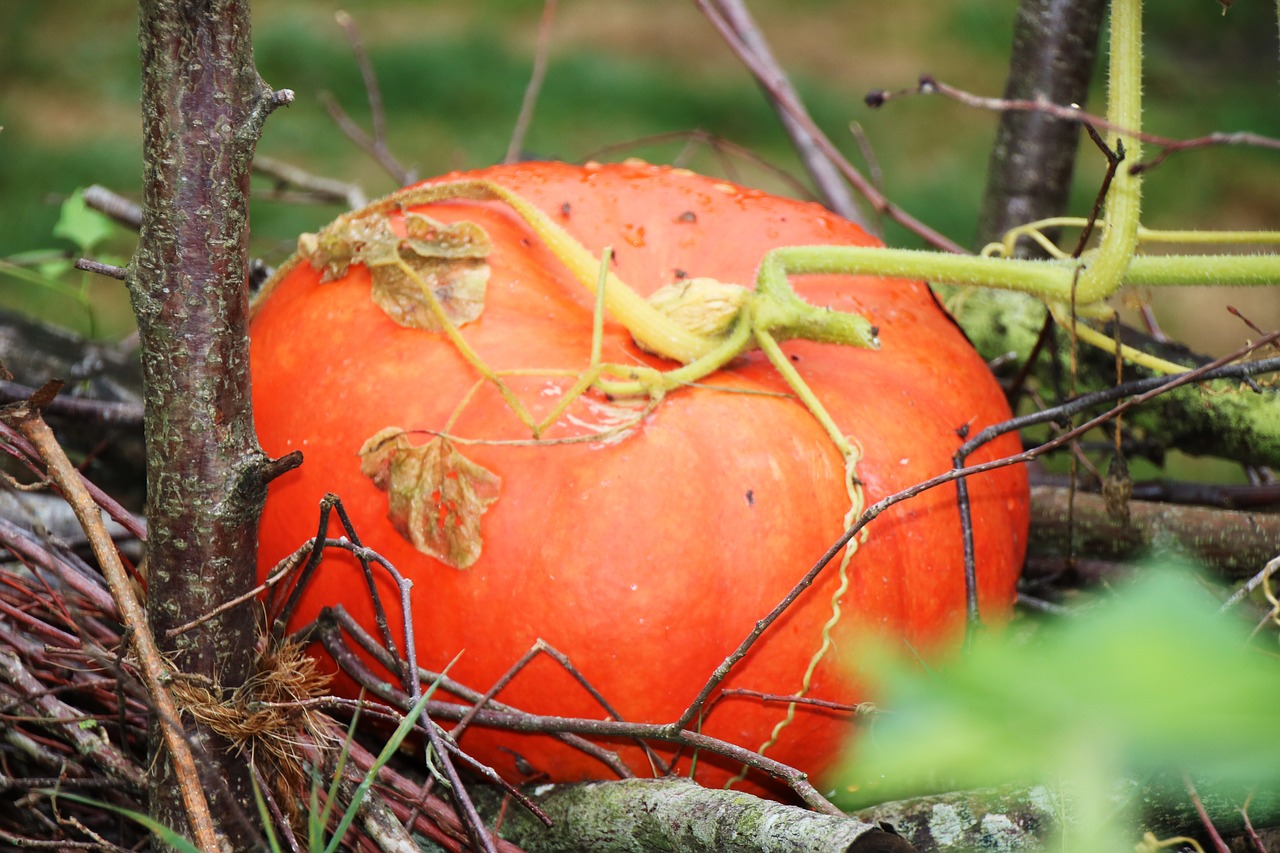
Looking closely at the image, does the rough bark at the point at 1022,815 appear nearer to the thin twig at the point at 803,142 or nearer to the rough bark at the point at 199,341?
the rough bark at the point at 199,341

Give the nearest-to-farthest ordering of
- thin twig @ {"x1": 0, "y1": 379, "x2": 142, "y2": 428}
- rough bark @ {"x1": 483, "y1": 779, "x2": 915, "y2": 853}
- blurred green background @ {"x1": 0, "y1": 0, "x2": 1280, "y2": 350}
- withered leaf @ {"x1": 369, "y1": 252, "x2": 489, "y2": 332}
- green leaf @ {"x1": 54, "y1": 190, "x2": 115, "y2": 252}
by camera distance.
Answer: rough bark @ {"x1": 483, "y1": 779, "x2": 915, "y2": 853} < withered leaf @ {"x1": 369, "y1": 252, "x2": 489, "y2": 332} < thin twig @ {"x1": 0, "y1": 379, "x2": 142, "y2": 428} < green leaf @ {"x1": 54, "y1": 190, "x2": 115, "y2": 252} < blurred green background @ {"x1": 0, "y1": 0, "x2": 1280, "y2": 350}

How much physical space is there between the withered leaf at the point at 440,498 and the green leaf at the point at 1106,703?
78cm

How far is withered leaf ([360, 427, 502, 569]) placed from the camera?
1.06 m

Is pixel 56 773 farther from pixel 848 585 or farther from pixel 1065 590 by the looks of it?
pixel 1065 590

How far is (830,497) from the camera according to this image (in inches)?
43.4

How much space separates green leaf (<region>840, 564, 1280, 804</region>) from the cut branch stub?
3.00ft

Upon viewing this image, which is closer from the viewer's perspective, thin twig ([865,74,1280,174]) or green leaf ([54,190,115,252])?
thin twig ([865,74,1280,174])

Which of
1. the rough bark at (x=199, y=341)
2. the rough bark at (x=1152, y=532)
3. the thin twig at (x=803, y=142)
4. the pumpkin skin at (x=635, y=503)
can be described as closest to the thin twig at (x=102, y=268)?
the rough bark at (x=199, y=341)

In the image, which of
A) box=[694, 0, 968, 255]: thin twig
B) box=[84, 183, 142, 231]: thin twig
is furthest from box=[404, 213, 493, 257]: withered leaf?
box=[84, 183, 142, 231]: thin twig

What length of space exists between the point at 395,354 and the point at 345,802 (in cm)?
42

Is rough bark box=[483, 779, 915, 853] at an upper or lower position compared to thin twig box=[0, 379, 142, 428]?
lower

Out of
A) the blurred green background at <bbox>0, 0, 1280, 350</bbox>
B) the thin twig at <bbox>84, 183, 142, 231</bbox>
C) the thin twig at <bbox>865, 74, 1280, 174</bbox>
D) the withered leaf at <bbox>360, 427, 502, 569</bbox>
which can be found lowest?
the withered leaf at <bbox>360, 427, 502, 569</bbox>

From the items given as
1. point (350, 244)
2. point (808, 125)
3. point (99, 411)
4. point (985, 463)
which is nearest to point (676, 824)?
point (985, 463)

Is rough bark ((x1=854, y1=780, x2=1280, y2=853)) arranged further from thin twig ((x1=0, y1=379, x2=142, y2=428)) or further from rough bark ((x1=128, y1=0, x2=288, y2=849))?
thin twig ((x1=0, y1=379, x2=142, y2=428))
